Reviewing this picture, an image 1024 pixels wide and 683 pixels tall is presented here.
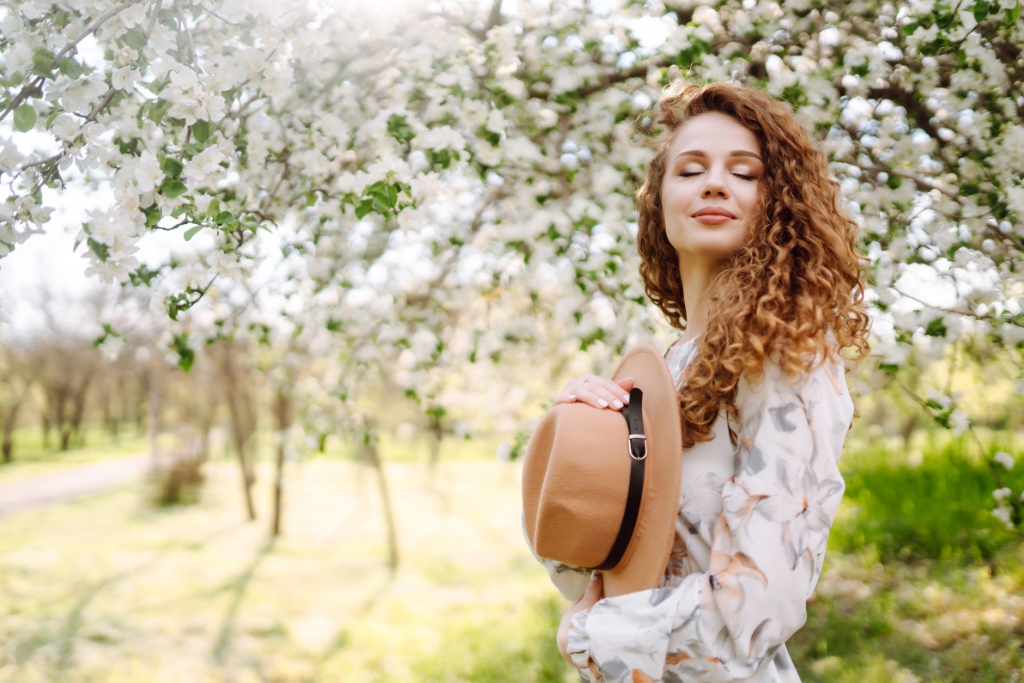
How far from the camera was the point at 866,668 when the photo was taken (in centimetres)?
351

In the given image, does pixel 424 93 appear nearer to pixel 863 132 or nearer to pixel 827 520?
pixel 863 132

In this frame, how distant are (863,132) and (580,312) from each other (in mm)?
1495

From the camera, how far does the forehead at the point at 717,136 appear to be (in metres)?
1.36

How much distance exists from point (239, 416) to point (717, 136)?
10.2 m

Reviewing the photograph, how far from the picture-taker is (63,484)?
15.4 metres

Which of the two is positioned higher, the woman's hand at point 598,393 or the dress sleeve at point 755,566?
the woman's hand at point 598,393

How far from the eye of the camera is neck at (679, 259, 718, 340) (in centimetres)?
142

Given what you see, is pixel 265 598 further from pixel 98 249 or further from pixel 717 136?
pixel 717 136

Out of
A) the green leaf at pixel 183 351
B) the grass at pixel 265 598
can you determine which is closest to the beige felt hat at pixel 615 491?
the green leaf at pixel 183 351

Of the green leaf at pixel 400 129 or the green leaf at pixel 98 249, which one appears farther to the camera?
the green leaf at pixel 400 129

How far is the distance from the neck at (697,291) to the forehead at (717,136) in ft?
0.78

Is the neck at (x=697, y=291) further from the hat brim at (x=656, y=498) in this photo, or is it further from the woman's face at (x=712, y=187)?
the hat brim at (x=656, y=498)

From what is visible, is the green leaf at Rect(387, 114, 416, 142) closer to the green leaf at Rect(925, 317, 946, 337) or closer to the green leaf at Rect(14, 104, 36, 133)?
the green leaf at Rect(14, 104, 36, 133)

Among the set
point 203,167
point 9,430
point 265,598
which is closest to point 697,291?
point 203,167
